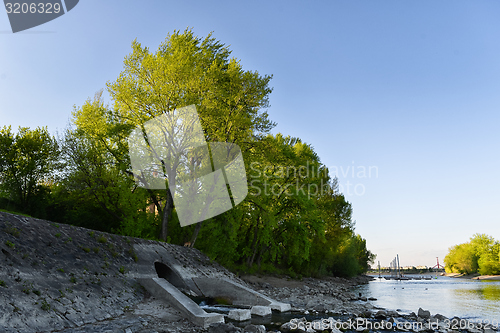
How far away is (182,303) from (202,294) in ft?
17.4

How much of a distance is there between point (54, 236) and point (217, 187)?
12.1 m

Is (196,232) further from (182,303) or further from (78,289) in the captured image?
(78,289)

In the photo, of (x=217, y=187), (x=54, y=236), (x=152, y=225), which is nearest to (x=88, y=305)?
(x=54, y=236)

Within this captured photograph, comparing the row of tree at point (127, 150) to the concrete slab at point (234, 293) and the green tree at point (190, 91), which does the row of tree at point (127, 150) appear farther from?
the concrete slab at point (234, 293)

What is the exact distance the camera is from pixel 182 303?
11227mm

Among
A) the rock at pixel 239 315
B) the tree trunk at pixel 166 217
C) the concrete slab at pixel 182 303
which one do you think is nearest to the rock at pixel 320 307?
the rock at pixel 239 315

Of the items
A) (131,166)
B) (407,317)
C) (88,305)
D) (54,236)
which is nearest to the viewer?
(88,305)

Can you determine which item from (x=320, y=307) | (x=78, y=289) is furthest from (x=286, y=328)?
(x=78, y=289)

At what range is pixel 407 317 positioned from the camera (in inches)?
525

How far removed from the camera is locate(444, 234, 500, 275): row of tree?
256 ft

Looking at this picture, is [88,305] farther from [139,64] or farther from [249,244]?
[249,244]

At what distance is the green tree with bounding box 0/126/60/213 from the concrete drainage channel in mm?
14653

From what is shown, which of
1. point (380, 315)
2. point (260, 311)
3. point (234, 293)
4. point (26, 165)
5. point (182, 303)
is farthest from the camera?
point (26, 165)

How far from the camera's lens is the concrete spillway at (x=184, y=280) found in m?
12.5
